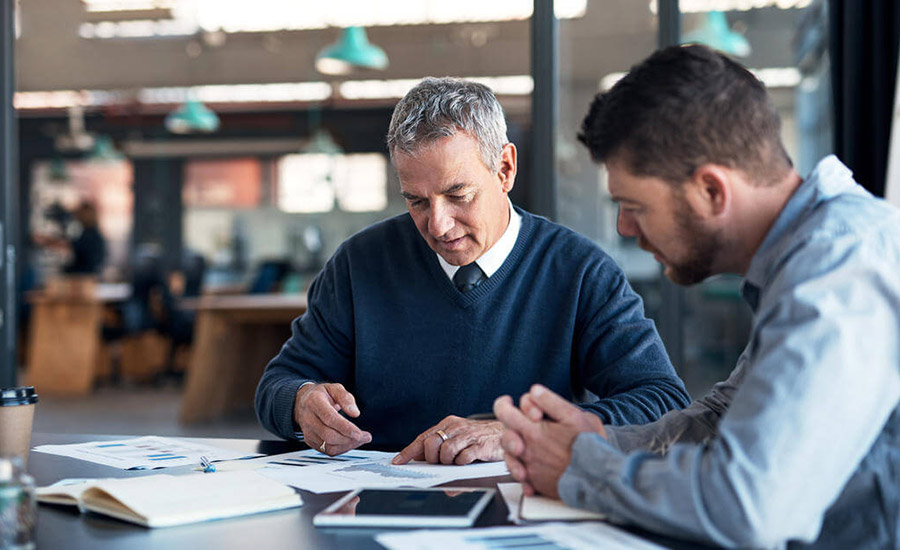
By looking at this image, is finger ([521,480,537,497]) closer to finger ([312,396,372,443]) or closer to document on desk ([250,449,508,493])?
document on desk ([250,449,508,493])

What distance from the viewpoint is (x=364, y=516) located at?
1.10 metres

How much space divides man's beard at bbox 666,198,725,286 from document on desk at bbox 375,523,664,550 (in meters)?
0.33

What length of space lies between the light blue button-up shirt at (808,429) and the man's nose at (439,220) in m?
0.82

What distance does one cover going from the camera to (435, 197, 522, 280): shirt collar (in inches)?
78.0

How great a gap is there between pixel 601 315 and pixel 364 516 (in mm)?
919

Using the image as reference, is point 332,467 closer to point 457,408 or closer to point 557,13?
point 457,408

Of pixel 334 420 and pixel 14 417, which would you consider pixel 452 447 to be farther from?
pixel 14 417

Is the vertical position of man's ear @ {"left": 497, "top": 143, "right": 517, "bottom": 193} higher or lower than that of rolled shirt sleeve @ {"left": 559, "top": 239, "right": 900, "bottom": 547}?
higher

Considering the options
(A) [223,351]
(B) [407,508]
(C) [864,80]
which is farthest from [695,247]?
(A) [223,351]

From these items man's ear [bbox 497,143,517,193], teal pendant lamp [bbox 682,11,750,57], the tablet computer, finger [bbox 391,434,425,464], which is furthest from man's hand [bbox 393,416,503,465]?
teal pendant lamp [bbox 682,11,750,57]

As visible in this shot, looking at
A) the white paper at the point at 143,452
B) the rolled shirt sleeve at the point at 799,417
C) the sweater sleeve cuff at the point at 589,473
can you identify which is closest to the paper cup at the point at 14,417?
the white paper at the point at 143,452

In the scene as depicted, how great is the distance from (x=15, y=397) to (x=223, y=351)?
511cm

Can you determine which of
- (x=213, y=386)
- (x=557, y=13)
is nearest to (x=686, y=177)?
(x=557, y=13)

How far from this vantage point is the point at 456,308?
197 centimetres
